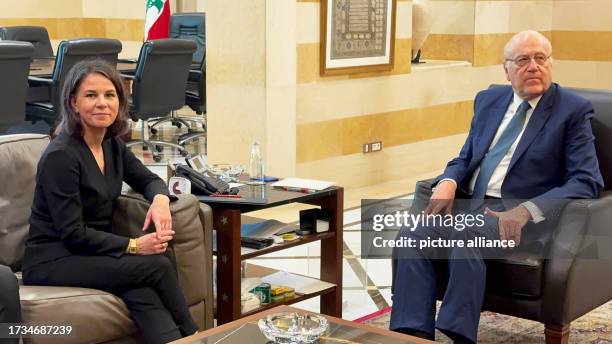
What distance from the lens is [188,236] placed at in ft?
11.5

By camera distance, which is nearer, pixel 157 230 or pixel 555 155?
pixel 157 230

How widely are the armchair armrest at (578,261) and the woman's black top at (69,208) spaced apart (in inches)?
62.5

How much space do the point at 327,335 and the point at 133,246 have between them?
2.76ft

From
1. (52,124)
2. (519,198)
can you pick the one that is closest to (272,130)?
(52,124)

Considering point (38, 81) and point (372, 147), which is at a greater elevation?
point (38, 81)

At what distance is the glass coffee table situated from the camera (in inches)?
112

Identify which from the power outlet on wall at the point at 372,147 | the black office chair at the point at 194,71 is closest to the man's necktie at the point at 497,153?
the power outlet on wall at the point at 372,147

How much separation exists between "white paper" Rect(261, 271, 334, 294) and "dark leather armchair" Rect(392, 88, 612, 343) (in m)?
0.56

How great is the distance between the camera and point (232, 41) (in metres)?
6.42

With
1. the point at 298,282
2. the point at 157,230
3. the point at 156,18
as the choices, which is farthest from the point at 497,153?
the point at 156,18

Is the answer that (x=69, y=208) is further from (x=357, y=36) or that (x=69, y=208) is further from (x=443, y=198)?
(x=357, y=36)

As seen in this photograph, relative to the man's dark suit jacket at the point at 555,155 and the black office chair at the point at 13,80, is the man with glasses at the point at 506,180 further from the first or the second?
the black office chair at the point at 13,80

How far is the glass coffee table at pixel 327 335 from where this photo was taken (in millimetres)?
2842

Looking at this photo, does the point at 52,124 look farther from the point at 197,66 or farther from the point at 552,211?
the point at 552,211
